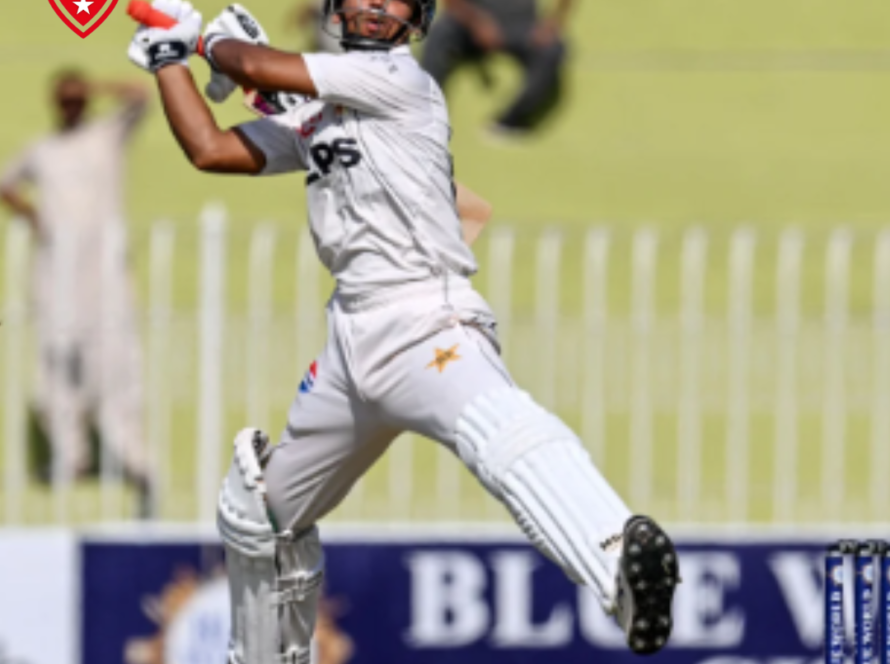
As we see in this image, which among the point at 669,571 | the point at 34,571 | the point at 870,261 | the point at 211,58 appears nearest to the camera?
the point at 669,571

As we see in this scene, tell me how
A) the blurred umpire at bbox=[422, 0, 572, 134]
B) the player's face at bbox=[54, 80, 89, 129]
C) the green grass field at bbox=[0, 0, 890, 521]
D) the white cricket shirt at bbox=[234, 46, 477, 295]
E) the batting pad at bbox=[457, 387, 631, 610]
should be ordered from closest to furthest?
1. the batting pad at bbox=[457, 387, 631, 610]
2. the white cricket shirt at bbox=[234, 46, 477, 295]
3. the player's face at bbox=[54, 80, 89, 129]
4. the blurred umpire at bbox=[422, 0, 572, 134]
5. the green grass field at bbox=[0, 0, 890, 521]

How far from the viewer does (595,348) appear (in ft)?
22.7

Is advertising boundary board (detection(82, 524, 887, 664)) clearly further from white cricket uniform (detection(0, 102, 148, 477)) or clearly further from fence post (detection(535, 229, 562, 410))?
fence post (detection(535, 229, 562, 410))

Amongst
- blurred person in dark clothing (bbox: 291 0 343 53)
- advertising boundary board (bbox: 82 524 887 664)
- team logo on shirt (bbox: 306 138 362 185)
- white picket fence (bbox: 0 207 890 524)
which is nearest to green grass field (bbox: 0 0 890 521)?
blurred person in dark clothing (bbox: 291 0 343 53)

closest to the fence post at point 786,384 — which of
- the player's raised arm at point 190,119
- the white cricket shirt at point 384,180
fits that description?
the white cricket shirt at point 384,180

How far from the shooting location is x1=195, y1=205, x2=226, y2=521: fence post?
6.84 meters

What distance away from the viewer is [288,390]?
280 inches

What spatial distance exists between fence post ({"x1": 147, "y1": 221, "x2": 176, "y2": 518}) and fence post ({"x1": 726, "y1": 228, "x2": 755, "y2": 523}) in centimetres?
175

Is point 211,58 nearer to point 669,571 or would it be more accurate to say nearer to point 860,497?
point 669,571

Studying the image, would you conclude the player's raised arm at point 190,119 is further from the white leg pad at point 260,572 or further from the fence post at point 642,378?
the fence post at point 642,378

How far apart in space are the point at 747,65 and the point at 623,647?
4165 mm

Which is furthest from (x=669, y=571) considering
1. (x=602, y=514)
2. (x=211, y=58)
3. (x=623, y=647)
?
(x=623, y=647)

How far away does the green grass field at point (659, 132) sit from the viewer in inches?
378

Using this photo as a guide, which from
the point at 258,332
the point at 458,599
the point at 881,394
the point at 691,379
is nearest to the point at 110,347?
the point at 258,332
